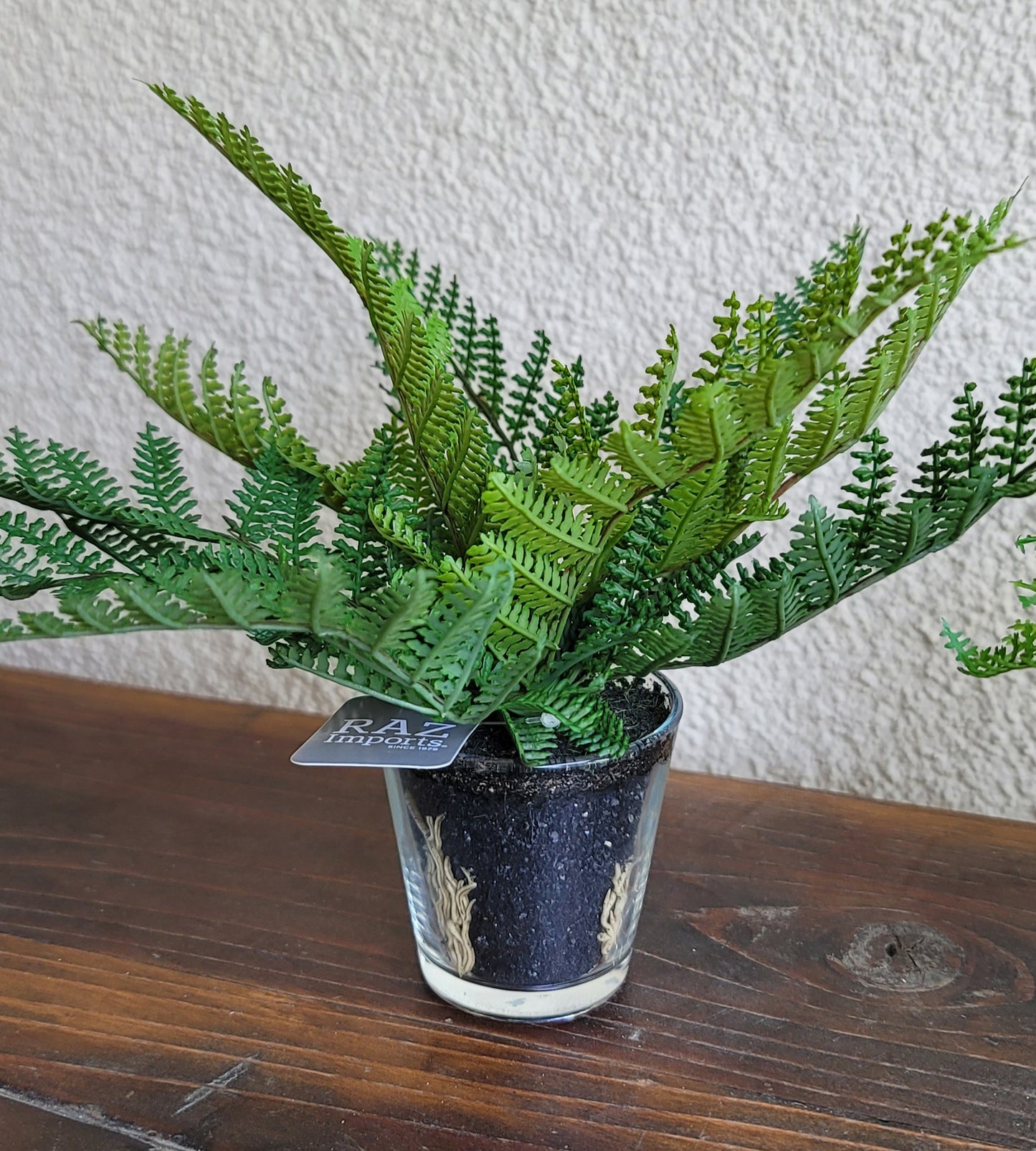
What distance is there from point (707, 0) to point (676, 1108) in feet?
1.74

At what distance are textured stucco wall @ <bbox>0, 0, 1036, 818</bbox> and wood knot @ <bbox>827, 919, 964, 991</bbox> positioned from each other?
0.67 feet

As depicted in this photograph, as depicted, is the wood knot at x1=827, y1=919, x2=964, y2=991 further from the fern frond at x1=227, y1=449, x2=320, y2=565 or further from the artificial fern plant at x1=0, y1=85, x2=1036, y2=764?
the fern frond at x1=227, y1=449, x2=320, y2=565

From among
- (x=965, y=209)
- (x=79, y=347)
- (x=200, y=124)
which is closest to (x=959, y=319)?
(x=965, y=209)

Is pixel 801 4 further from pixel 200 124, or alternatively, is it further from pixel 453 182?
pixel 200 124

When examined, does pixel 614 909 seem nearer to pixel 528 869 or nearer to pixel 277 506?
pixel 528 869

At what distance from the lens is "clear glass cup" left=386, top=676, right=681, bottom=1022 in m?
0.37

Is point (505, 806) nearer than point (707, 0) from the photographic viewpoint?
Yes

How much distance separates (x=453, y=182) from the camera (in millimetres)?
643

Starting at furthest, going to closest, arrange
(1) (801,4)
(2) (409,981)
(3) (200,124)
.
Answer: (1) (801,4) < (2) (409,981) < (3) (200,124)

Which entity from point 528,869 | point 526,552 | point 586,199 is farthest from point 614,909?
point 586,199

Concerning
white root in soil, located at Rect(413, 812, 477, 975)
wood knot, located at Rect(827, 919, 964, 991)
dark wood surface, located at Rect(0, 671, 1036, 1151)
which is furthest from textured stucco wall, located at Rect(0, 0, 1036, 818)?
white root in soil, located at Rect(413, 812, 477, 975)

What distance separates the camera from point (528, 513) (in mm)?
305

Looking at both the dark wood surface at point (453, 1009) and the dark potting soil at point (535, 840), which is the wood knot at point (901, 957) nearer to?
the dark wood surface at point (453, 1009)

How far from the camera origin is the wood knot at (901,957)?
433mm
